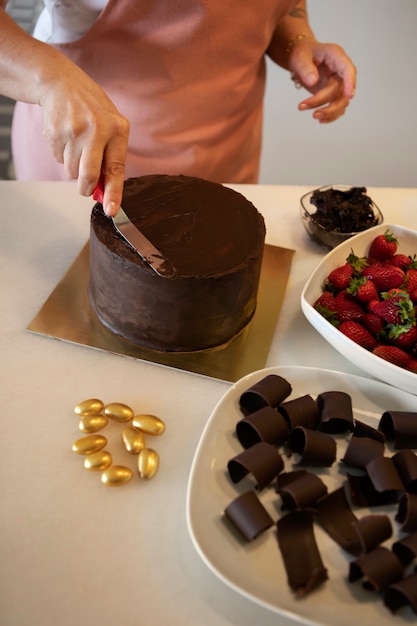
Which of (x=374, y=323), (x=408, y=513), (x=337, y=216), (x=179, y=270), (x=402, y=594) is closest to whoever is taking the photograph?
(x=402, y=594)

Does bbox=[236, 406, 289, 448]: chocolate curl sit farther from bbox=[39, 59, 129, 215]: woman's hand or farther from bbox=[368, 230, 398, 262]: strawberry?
bbox=[368, 230, 398, 262]: strawberry

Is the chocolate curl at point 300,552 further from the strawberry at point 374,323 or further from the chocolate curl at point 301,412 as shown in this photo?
the strawberry at point 374,323

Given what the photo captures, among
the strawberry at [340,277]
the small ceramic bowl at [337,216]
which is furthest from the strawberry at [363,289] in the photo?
the small ceramic bowl at [337,216]

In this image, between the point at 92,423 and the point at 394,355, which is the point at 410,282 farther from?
the point at 92,423

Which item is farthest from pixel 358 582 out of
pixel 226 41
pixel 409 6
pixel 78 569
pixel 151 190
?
pixel 409 6

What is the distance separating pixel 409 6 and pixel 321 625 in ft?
10.9

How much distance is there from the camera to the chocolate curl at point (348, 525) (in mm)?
981

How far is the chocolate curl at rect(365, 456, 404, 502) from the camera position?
1.04m

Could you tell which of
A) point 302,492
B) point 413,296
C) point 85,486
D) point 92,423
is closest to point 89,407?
point 92,423

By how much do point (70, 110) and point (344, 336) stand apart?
0.69 meters

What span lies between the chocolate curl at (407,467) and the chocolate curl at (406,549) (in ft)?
0.35

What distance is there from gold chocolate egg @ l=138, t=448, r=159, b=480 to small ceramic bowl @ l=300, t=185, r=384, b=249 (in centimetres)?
80

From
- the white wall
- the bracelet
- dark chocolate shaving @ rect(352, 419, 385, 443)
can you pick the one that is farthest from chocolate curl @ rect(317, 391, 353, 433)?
the white wall

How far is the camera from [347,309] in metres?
1.36
